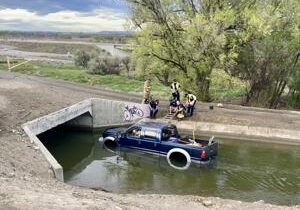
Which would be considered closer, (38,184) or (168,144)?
(38,184)

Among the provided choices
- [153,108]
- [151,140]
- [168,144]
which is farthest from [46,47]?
[168,144]

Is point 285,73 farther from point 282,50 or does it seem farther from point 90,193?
point 90,193

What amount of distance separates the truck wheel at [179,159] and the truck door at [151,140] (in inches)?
36.4

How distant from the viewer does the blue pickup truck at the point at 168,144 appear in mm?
24547

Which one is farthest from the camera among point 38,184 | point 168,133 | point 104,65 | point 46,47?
point 46,47

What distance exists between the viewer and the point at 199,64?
36.8 meters

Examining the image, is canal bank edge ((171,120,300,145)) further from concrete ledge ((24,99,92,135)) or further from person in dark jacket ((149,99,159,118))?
concrete ledge ((24,99,92,135))

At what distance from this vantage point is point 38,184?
16.5 meters

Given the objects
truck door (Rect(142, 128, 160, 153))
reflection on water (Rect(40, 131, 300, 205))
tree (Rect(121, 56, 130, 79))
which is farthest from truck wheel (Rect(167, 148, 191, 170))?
tree (Rect(121, 56, 130, 79))

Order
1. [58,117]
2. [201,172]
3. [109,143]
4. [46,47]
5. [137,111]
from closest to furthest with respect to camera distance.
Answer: [201,172] < [109,143] < [58,117] < [137,111] < [46,47]

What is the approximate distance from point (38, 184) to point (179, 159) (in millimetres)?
10871

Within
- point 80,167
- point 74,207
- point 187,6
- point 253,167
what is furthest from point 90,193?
point 187,6

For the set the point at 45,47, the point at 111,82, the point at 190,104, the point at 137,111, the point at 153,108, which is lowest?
the point at 45,47

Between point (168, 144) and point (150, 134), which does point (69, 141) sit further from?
point (168, 144)
